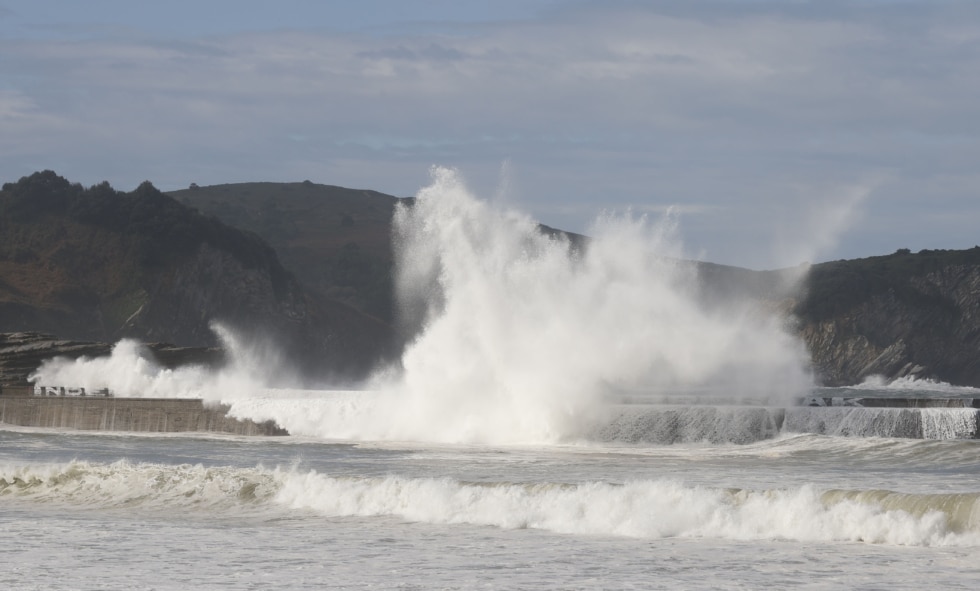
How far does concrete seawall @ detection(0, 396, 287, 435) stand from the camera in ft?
135

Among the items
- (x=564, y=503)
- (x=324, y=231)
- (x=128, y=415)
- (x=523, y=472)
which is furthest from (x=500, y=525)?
(x=324, y=231)

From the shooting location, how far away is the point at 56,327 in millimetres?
98938

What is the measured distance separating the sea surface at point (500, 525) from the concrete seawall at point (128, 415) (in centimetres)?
1478

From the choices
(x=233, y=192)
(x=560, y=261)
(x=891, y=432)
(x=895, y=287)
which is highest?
(x=233, y=192)

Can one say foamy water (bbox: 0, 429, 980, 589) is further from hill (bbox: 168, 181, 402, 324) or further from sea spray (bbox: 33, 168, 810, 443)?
hill (bbox: 168, 181, 402, 324)

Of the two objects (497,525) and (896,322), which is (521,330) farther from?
(896,322)

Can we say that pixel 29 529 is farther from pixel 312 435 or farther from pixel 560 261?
pixel 560 261

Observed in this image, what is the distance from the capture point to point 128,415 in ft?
140

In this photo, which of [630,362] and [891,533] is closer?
[891,533]

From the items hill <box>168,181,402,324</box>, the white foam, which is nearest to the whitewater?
the white foam

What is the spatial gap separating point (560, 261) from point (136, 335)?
216 ft

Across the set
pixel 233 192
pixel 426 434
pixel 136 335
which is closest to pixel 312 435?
pixel 426 434

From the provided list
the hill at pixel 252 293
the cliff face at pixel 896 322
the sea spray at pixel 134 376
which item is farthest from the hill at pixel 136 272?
the cliff face at pixel 896 322

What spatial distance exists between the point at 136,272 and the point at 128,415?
66188 mm
